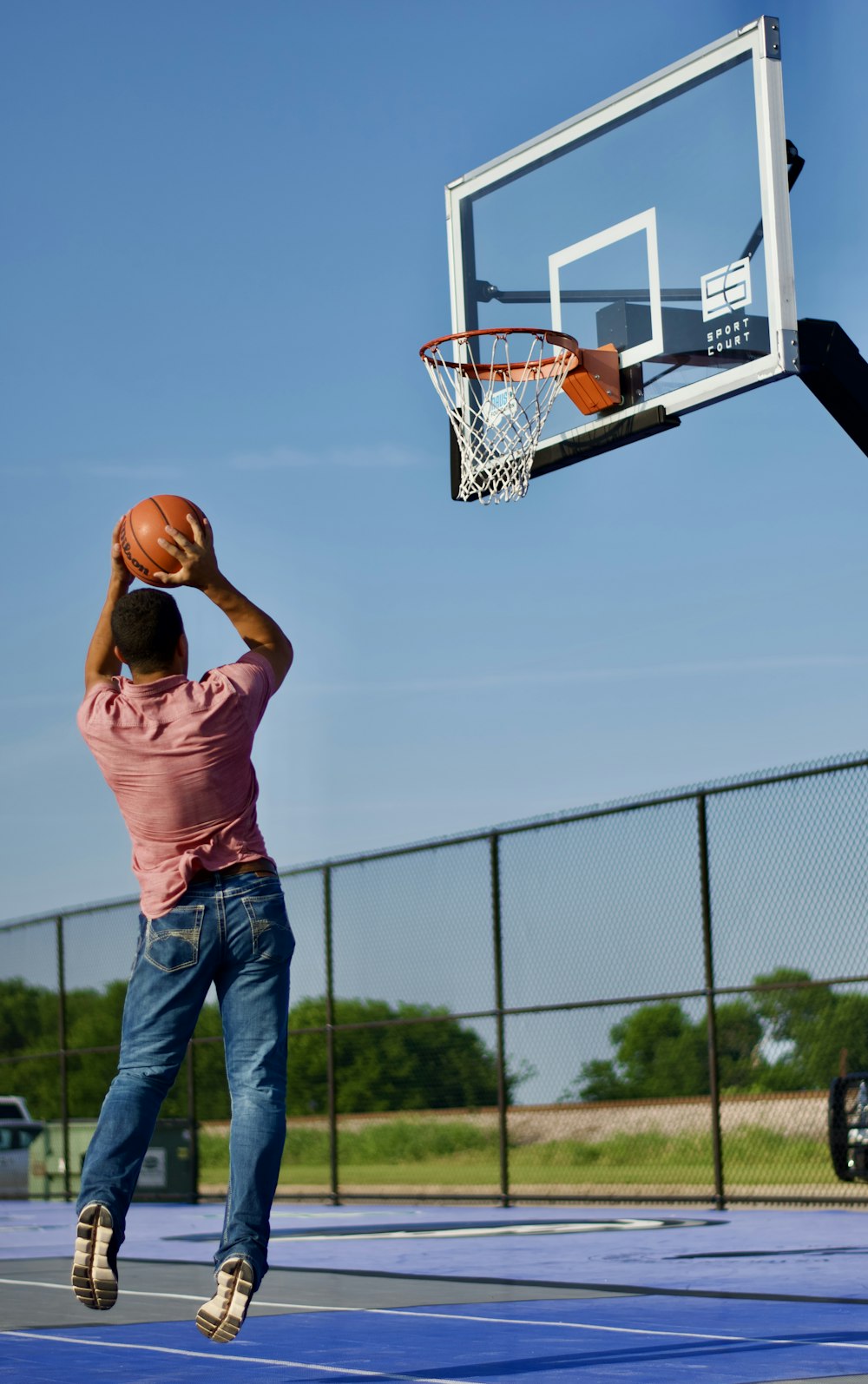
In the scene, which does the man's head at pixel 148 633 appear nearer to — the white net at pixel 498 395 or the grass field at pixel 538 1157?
the white net at pixel 498 395

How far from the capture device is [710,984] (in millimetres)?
12992

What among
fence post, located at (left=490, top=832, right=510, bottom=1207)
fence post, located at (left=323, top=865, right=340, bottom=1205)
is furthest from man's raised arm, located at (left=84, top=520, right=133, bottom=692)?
fence post, located at (left=323, top=865, right=340, bottom=1205)

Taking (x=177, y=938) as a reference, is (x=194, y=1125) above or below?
below

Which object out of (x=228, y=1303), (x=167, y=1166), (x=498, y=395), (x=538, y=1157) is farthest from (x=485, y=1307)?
(x=538, y=1157)

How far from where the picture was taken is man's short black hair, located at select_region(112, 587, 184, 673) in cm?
486

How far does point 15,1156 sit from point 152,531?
1707 cm

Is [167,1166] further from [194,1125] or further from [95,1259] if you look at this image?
[95,1259]

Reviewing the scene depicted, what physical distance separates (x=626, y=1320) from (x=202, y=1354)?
1626 millimetres

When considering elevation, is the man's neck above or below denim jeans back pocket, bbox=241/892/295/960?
above

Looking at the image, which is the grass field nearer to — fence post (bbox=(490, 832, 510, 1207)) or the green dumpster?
the green dumpster

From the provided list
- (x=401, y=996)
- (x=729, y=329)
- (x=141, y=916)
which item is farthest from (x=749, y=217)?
(x=401, y=996)

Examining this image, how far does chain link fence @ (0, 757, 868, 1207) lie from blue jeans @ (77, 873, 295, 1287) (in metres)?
7.94

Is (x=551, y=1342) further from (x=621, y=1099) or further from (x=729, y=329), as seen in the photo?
(x=621, y=1099)

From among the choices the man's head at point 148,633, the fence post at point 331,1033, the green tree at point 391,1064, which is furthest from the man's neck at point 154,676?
the green tree at point 391,1064
